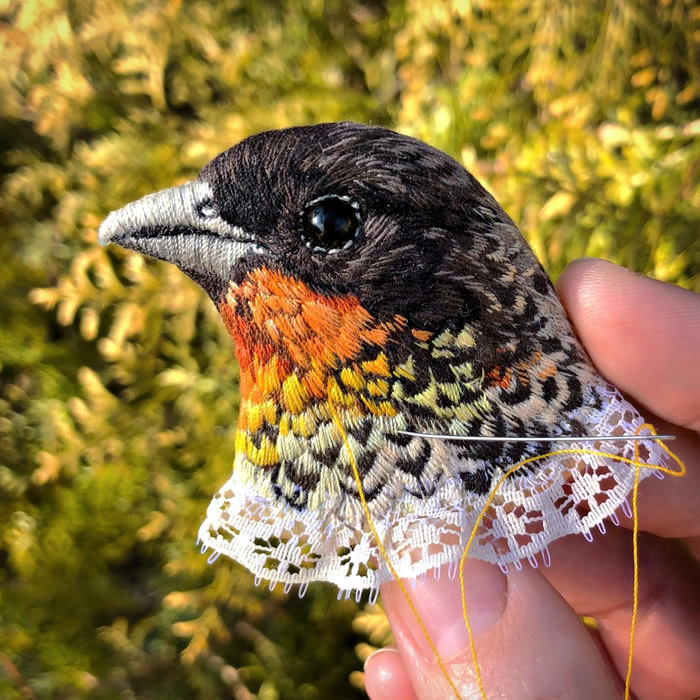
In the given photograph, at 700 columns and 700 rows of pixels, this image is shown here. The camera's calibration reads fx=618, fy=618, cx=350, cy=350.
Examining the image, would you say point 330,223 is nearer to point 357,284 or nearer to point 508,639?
point 357,284

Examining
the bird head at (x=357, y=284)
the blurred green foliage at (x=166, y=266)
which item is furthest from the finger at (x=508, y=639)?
the blurred green foliage at (x=166, y=266)

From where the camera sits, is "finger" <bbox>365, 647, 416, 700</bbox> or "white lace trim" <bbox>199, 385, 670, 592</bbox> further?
"finger" <bbox>365, 647, 416, 700</bbox>

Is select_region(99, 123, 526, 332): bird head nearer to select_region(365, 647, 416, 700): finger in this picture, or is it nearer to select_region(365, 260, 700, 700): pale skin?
select_region(365, 260, 700, 700): pale skin

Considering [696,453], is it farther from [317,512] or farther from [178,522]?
[178,522]

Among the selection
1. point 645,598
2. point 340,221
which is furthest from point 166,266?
point 645,598

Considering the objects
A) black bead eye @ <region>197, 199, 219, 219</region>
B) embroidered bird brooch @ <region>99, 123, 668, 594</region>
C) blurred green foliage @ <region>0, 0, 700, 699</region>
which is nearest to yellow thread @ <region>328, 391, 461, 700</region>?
embroidered bird brooch @ <region>99, 123, 668, 594</region>

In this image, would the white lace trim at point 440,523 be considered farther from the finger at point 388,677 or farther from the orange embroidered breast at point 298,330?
the finger at point 388,677

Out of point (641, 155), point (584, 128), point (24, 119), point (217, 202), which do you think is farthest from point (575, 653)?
point (24, 119)

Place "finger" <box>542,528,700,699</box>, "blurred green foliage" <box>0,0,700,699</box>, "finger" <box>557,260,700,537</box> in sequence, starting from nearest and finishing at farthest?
1. "finger" <box>557,260,700,537</box>
2. "finger" <box>542,528,700,699</box>
3. "blurred green foliage" <box>0,0,700,699</box>
